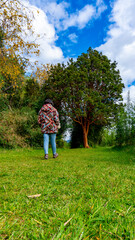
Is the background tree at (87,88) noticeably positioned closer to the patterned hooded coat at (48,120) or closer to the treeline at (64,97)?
→ the treeline at (64,97)

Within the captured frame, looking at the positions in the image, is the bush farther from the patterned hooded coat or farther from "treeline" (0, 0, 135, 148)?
the patterned hooded coat

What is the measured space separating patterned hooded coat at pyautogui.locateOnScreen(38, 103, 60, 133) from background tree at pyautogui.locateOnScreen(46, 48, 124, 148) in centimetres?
738

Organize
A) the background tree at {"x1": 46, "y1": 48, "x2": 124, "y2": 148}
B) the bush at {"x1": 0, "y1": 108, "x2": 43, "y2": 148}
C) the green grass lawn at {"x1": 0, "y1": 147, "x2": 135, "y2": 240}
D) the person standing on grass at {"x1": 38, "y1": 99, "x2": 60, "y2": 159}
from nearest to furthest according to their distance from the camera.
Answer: the green grass lawn at {"x1": 0, "y1": 147, "x2": 135, "y2": 240}
the person standing on grass at {"x1": 38, "y1": 99, "x2": 60, "y2": 159}
the bush at {"x1": 0, "y1": 108, "x2": 43, "y2": 148}
the background tree at {"x1": 46, "y1": 48, "x2": 124, "y2": 148}

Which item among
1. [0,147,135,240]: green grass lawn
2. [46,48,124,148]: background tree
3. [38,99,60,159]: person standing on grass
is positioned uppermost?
[46,48,124,148]: background tree

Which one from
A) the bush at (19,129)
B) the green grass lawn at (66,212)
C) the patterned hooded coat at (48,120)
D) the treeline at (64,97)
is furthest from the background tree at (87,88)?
the green grass lawn at (66,212)

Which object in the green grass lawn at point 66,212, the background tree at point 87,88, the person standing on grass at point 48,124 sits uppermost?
the background tree at point 87,88

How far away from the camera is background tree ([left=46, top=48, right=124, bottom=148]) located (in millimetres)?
13562

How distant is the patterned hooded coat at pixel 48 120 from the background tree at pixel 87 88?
291 inches

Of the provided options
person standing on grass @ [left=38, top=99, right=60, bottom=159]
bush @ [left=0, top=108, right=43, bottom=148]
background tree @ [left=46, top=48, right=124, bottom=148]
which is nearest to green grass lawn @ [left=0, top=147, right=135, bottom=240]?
person standing on grass @ [left=38, top=99, right=60, bottom=159]

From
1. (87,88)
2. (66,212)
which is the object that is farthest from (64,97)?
(66,212)

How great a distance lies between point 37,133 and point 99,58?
35.8 ft

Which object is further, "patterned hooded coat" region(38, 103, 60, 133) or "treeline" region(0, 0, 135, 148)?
"treeline" region(0, 0, 135, 148)

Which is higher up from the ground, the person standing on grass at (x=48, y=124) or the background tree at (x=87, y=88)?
the background tree at (x=87, y=88)

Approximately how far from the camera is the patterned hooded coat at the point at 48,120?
5.89 m
